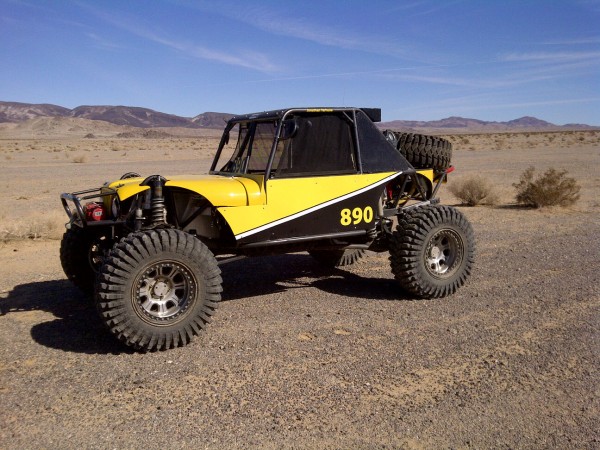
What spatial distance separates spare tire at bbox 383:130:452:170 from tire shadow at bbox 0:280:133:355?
4161 mm

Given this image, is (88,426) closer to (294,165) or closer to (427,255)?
(294,165)

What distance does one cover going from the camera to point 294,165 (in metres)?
6.27

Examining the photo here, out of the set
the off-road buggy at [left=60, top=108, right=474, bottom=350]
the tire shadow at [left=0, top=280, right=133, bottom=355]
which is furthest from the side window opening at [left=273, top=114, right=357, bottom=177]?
the tire shadow at [left=0, top=280, right=133, bottom=355]

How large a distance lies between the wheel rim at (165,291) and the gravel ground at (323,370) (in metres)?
0.37

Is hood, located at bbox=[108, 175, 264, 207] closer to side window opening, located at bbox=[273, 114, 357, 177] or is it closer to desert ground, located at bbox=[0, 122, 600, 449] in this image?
side window opening, located at bbox=[273, 114, 357, 177]

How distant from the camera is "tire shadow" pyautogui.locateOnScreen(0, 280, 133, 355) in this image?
5.41 m

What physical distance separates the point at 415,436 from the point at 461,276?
11.7 ft

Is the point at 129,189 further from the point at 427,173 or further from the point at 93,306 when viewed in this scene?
the point at 427,173

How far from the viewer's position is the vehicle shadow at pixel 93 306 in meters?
5.57

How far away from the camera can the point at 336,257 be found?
8383 mm

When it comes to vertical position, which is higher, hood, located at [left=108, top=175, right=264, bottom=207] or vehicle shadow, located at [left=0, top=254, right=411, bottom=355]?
hood, located at [left=108, top=175, right=264, bottom=207]

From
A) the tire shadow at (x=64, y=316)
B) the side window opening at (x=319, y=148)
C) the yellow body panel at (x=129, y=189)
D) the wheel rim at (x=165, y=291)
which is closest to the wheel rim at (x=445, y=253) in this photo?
the side window opening at (x=319, y=148)

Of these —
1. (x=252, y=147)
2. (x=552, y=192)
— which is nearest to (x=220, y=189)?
(x=252, y=147)

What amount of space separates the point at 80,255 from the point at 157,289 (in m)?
1.70
